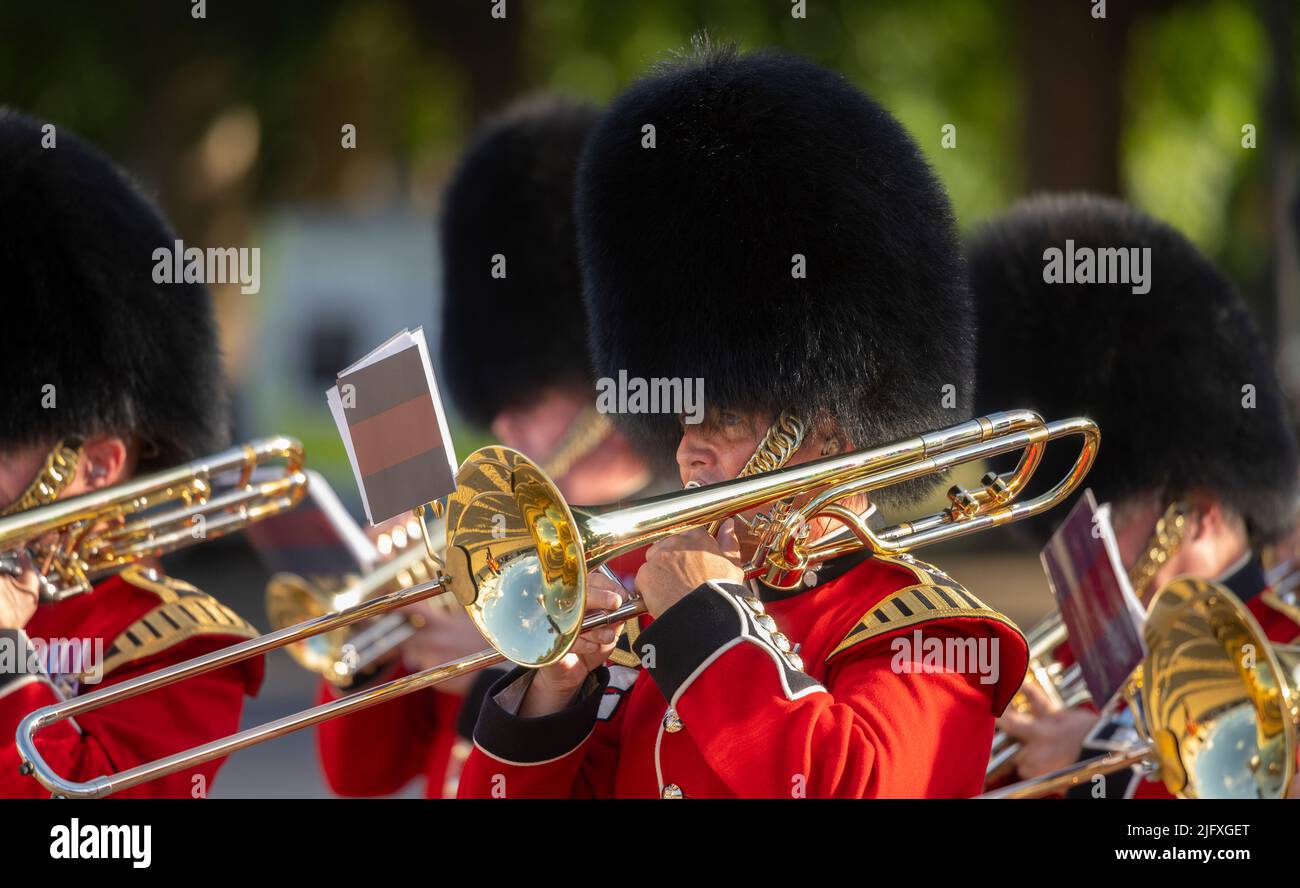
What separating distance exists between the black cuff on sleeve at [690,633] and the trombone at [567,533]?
0.33 ft

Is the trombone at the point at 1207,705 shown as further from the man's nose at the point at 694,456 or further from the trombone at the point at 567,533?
the man's nose at the point at 694,456

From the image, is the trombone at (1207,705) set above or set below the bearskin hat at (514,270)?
below

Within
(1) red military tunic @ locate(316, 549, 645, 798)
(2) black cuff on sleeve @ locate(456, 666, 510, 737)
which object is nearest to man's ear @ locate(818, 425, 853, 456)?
(1) red military tunic @ locate(316, 549, 645, 798)

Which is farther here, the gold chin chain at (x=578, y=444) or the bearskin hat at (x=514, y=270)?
the bearskin hat at (x=514, y=270)

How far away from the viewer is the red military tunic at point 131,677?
118 inches

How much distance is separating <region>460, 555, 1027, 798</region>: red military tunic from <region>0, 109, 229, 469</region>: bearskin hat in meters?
1.26

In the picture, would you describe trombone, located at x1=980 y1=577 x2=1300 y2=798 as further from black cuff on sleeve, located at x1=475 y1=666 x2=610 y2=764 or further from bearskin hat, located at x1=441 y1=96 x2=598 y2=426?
bearskin hat, located at x1=441 y1=96 x2=598 y2=426

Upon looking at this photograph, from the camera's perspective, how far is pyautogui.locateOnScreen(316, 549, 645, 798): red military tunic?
3781 mm

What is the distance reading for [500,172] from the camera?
15.6 ft

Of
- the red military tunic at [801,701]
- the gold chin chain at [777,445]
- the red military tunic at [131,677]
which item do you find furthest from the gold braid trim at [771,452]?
the red military tunic at [131,677]

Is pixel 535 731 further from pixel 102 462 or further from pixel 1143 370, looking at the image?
pixel 1143 370

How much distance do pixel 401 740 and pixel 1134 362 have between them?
6.02ft
